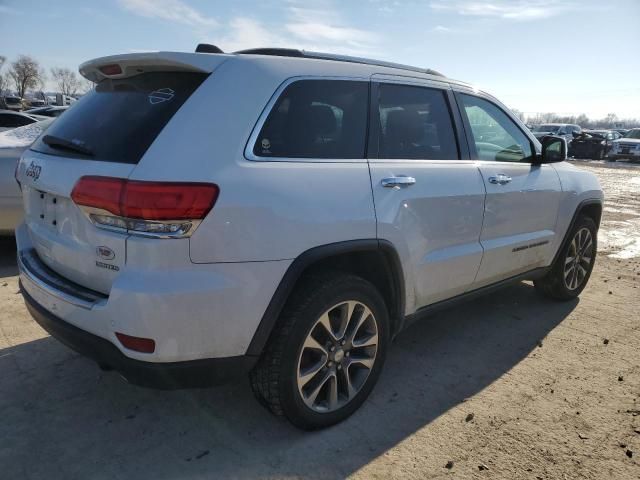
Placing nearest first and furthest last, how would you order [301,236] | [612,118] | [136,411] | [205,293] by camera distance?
[205,293] → [301,236] → [136,411] → [612,118]

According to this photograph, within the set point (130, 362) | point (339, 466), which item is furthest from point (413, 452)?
point (130, 362)

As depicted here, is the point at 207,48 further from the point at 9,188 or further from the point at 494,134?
the point at 9,188

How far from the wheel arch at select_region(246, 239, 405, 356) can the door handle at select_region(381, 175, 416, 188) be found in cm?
31

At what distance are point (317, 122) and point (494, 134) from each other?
1767mm

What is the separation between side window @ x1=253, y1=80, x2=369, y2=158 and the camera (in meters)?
2.37

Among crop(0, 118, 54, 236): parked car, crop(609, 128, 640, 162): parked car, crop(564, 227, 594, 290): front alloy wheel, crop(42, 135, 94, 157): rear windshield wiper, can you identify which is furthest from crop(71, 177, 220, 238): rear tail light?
crop(609, 128, 640, 162): parked car

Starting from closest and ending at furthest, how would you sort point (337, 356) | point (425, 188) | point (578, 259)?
1. point (337, 356)
2. point (425, 188)
3. point (578, 259)

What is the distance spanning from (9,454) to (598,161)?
101 feet

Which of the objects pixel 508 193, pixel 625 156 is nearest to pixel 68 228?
pixel 508 193

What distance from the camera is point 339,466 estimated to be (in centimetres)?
244

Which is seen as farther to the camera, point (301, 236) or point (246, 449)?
point (246, 449)

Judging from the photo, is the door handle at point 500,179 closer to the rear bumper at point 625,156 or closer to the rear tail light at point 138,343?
the rear tail light at point 138,343

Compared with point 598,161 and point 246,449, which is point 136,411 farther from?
point 598,161

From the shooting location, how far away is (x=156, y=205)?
6.55 feet
